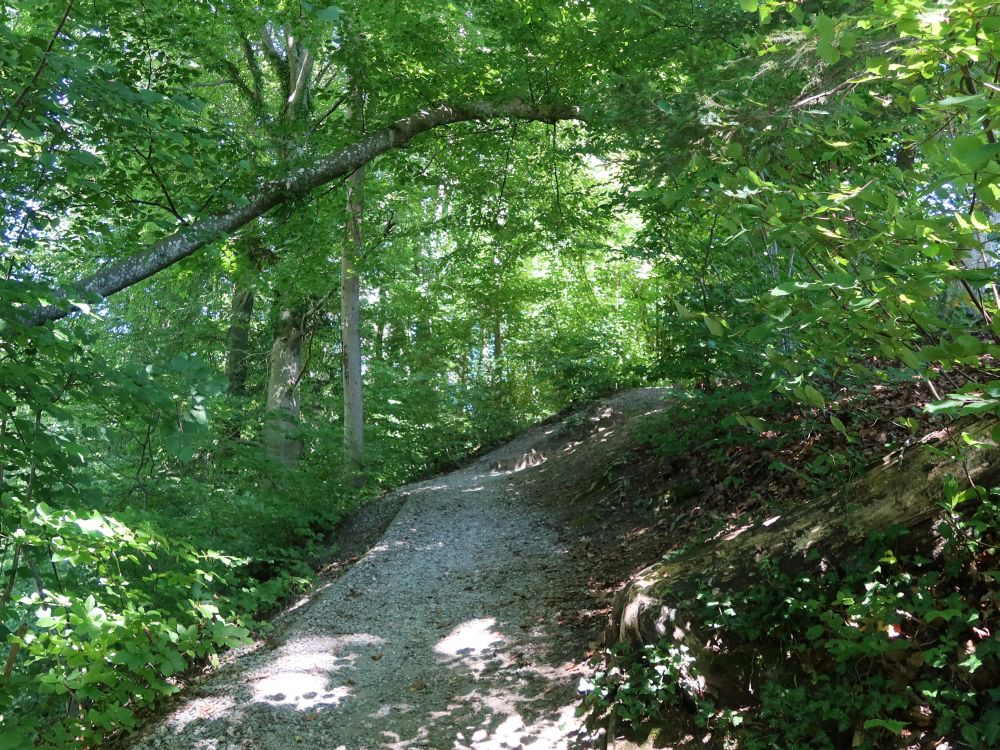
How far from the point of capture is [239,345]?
561 inches

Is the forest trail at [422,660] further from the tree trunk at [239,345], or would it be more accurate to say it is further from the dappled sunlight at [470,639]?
the tree trunk at [239,345]

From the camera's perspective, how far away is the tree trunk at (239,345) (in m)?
13.8

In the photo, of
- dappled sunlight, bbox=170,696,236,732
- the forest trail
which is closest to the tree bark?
dappled sunlight, bbox=170,696,236,732

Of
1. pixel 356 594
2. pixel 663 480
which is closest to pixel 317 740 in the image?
pixel 356 594

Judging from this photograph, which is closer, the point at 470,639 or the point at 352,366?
the point at 470,639

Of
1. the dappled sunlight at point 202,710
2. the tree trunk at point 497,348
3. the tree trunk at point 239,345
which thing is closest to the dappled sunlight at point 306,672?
the dappled sunlight at point 202,710

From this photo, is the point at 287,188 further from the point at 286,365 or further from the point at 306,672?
the point at 286,365

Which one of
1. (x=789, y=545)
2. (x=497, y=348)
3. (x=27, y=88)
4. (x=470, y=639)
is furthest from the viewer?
A: (x=497, y=348)

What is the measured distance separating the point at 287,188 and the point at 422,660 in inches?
184

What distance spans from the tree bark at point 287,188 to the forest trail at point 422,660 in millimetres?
2990

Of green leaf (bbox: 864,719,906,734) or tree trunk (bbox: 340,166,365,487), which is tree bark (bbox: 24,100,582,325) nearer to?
tree trunk (bbox: 340,166,365,487)

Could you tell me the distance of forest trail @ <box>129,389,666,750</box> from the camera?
4.55 meters

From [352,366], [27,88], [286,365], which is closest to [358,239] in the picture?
[352,366]

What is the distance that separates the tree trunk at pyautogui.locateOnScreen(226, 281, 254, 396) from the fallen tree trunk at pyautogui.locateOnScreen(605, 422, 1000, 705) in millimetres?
11129
